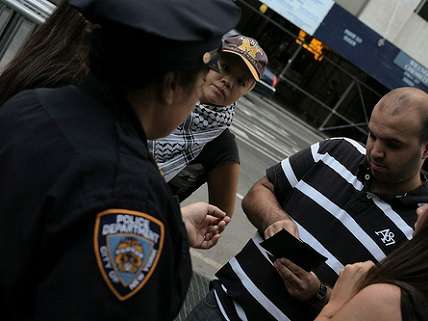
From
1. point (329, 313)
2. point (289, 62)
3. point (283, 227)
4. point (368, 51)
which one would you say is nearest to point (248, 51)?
point (283, 227)

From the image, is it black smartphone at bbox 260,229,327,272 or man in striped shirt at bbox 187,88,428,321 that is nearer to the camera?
black smartphone at bbox 260,229,327,272

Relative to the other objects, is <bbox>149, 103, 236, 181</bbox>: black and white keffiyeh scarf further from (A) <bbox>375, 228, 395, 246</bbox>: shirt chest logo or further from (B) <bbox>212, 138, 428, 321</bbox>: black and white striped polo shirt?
(A) <bbox>375, 228, 395, 246</bbox>: shirt chest logo

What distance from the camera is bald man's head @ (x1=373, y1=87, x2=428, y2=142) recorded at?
207 cm

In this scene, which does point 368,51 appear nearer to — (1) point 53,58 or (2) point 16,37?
(2) point 16,37

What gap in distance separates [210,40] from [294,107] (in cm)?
1942

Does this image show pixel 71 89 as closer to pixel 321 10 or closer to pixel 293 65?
pixel 321 10

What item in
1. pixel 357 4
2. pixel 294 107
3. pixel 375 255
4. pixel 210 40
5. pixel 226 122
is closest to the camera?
pixel 210 40

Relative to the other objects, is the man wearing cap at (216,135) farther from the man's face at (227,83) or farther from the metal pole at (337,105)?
the metal pole at (337,105)

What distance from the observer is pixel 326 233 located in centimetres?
202

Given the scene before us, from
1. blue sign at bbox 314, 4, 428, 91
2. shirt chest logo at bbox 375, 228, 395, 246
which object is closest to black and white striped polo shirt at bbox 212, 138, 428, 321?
shirt chest logo at bbox 375, 228, 395, 246

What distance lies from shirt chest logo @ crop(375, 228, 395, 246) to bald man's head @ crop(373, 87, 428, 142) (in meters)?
0.40

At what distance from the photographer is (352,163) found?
2150 millimetres

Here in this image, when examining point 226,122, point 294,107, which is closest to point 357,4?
point 294,107

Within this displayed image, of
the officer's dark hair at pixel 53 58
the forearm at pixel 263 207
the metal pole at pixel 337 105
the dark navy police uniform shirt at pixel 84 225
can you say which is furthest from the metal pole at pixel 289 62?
the dark navy police uniform shirt at pixel 84 225
